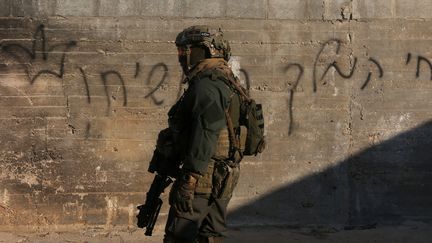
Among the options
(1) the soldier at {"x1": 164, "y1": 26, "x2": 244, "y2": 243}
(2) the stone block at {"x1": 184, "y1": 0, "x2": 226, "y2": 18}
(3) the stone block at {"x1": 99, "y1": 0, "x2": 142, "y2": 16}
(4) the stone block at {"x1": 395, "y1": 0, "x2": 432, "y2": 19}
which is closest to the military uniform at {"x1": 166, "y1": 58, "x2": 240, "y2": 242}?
(1) the soldier at {"x1": 164, "y1": 26, "x2": 244, "y2": 243}

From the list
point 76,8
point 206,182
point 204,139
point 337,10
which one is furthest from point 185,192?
point 337,10

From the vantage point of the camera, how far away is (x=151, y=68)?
636cm

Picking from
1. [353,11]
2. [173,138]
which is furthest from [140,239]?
[353,11]

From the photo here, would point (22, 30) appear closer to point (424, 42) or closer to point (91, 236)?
point (91, 236)

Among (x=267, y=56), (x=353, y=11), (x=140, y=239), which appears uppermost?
(x=353, y=11)

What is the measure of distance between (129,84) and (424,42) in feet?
9.56

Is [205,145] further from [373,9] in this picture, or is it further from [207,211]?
[373,9]

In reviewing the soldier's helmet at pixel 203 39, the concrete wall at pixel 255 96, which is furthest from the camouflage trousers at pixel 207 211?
the concrete wall at pixel 255 96

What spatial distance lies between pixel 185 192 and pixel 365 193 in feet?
10.4

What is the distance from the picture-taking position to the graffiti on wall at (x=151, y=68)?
20.4 feet

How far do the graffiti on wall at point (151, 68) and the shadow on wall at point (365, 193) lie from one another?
62cm

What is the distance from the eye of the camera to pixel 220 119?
4.02m

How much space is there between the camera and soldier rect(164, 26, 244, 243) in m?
3.97

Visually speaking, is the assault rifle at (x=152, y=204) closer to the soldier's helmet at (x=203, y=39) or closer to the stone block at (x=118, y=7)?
the soldier's helmet at (x=203, y=39)
